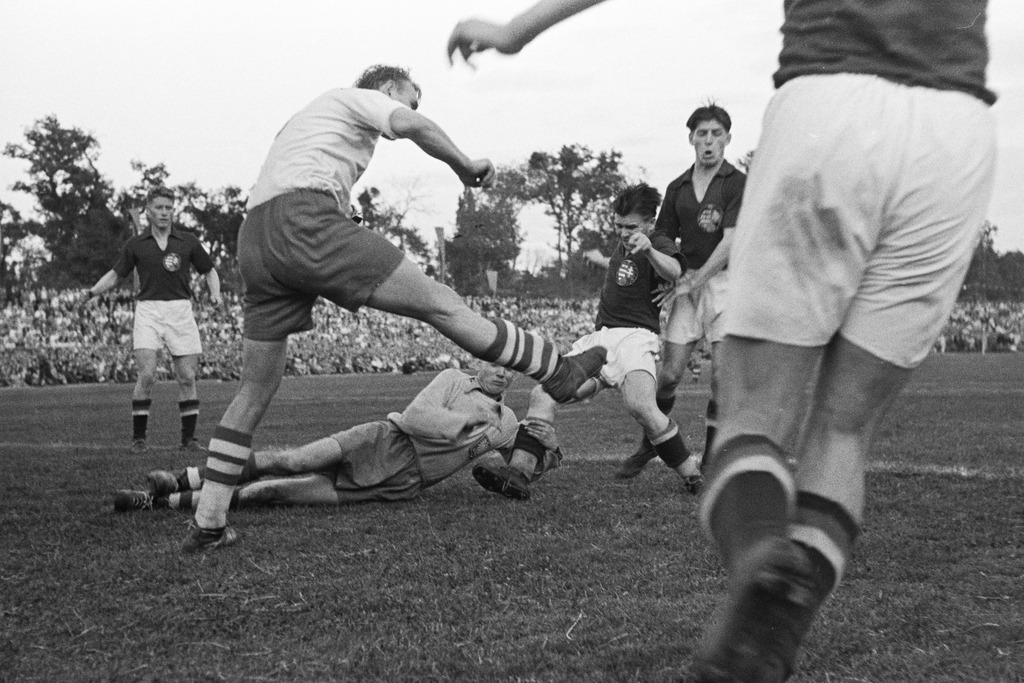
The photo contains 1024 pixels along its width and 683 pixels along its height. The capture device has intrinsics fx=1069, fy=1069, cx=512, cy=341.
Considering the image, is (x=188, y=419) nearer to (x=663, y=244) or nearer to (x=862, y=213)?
(x=663, y=244)

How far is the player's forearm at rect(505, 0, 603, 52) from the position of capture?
7.76 feet

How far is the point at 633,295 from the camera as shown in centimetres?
691

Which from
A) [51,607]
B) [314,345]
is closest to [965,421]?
[51,607]

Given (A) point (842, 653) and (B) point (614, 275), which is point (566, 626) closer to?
(A) point (842, 653)

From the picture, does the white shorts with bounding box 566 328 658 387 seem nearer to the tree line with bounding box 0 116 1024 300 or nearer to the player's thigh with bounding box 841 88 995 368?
the player's thigh with bounding box 841 88 995 368

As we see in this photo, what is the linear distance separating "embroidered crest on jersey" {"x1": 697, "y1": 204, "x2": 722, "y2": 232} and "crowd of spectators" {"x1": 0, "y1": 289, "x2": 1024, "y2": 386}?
14.2 metres

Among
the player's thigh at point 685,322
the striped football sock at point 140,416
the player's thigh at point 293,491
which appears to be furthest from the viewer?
the striped football sock at point 140,416

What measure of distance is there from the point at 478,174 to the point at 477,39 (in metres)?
2.10

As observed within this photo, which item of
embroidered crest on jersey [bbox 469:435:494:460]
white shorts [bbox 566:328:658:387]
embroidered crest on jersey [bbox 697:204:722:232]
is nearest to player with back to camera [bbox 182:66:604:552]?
embroidered crest on jersey [bbox 469:435:494:460]

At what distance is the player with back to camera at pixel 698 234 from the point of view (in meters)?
6.82

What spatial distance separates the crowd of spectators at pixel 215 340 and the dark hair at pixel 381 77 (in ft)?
49.4

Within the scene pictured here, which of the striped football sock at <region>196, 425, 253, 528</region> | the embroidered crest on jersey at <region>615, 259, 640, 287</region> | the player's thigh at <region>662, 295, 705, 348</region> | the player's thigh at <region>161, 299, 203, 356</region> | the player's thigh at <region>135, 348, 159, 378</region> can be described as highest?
the embroidered crest on jersey at <region>615, 259, 640, 287</region>

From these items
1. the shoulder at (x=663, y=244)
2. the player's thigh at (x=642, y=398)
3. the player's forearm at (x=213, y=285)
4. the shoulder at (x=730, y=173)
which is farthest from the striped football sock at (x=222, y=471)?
the player's forearm at (x=213, y=285)

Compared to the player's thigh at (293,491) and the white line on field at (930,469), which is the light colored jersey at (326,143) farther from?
the white line on field at (930,469)
